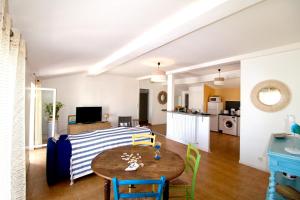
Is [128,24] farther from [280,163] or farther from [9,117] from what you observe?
[280,163]

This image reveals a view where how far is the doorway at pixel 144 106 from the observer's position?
324 inches

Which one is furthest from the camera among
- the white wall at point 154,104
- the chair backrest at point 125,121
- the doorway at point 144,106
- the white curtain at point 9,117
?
the doorway at point 144,106

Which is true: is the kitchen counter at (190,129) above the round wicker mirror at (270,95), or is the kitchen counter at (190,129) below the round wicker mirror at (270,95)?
below

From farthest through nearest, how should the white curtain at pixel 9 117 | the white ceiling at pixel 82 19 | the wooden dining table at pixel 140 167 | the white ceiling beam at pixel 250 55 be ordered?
the white ceiling beam at pixel 250 55 → the wooden dining table at pixel 140 167 → the white ceiling at pixel 82 19 → the white curtain at pixel 9 117

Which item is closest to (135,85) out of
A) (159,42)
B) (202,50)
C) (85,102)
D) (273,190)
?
(85,102)

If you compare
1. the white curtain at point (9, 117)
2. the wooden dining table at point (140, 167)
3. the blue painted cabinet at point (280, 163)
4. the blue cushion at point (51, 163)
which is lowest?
the blue cushion at point (51, 163)

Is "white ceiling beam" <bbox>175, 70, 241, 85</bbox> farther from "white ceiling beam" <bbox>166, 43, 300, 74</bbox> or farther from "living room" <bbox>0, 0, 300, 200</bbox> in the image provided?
"white ceiling beam" <bbox>166, 43, 300, 74</bbox>

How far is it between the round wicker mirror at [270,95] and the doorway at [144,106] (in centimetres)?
569

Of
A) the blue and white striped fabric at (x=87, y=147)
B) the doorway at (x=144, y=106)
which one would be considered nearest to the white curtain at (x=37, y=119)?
the blue and white striped fabric at (x=87, y=147)

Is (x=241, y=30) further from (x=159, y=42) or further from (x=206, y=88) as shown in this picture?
(x=206, y=88)

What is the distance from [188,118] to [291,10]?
3.53 metres

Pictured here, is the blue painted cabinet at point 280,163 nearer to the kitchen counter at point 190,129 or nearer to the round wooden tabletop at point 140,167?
the round wooden tabletop at point 140,167

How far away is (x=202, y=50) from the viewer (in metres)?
2.99

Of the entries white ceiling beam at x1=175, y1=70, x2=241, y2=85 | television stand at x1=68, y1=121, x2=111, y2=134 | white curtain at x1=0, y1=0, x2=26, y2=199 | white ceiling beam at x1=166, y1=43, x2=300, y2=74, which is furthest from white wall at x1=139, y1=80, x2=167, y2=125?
white curtain at x1=0, y1=0, x2=26, y2=199
